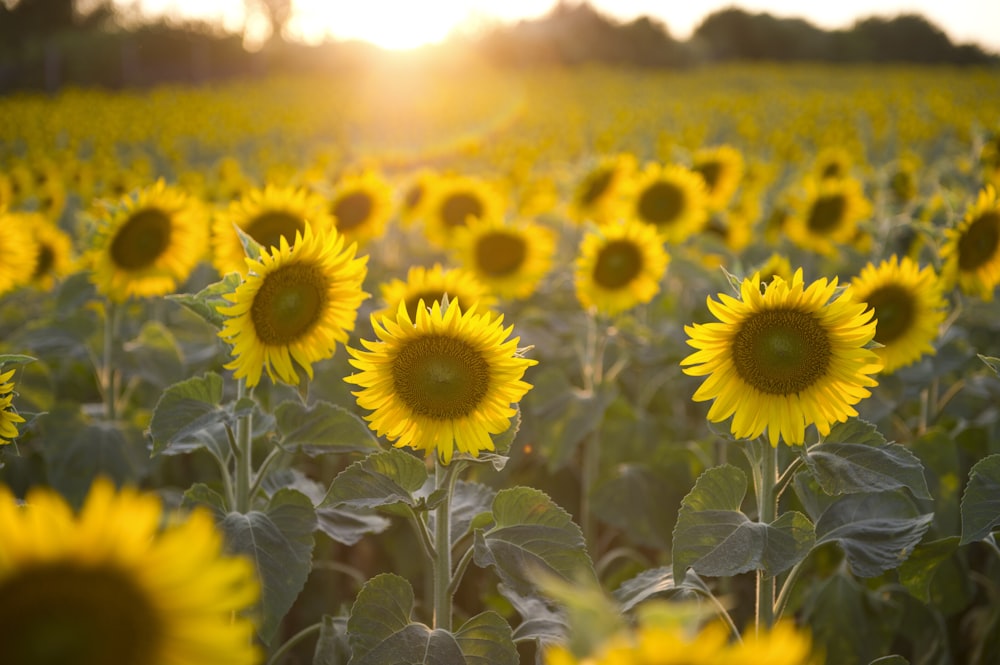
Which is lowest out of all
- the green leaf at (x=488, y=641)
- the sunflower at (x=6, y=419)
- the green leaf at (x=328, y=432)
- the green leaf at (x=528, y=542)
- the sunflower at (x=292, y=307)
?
the green leaf at (x=488, y=641)

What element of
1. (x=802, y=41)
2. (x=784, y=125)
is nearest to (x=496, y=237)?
(x=784, y=125)

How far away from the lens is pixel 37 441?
3.57 metres

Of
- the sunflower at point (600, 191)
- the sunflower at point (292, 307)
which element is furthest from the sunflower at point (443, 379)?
the sunflower at point (600, 191)

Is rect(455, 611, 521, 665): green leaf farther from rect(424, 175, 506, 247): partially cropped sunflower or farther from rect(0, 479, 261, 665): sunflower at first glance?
rect(424, 175, 506, 247): partially cropped sunflower

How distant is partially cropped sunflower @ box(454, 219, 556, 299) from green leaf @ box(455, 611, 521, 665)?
272cm

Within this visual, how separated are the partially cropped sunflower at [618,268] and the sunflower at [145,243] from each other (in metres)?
1.70

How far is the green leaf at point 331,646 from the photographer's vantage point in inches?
93.5

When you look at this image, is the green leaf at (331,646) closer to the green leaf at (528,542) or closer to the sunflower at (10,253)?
the green leaf at (528,542)

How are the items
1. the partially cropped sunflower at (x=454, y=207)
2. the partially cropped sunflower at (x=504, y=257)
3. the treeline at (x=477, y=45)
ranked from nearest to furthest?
the partially cropped sunflower at (x=504, y=257)
the partially cropped sunflower at (x=454, y=207)
the treeline at (x=477, y=45)

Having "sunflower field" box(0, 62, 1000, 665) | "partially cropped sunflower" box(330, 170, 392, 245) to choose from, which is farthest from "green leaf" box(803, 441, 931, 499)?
"partially cropped sunflower" box(330, 170, 392, 245)

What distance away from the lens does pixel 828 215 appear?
528 cm

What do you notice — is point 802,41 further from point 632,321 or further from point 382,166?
point 632,321

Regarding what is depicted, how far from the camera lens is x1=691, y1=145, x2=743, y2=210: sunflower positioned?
5.70 m

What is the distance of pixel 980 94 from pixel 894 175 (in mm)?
12148
